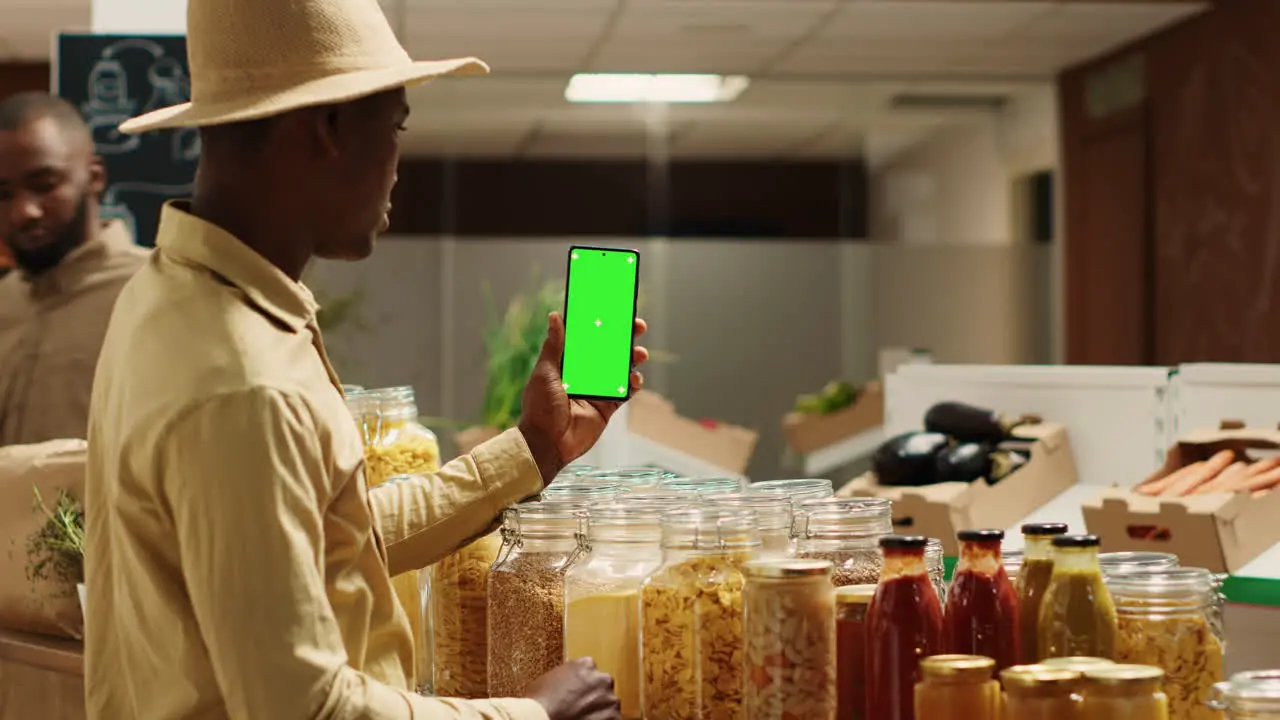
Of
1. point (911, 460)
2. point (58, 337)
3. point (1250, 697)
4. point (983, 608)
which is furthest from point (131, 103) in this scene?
point (1250, 697)

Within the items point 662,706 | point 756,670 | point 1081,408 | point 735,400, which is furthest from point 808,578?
point 735,400

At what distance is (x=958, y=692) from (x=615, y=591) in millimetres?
402

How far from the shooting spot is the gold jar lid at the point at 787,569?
1.24m

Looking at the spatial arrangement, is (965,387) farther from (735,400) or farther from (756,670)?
(735,400)

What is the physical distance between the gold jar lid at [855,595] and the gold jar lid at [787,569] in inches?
1.3

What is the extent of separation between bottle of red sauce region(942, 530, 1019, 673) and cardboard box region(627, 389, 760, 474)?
3234 millimetres

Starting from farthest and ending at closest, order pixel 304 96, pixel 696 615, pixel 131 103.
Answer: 1. pixel 131 103
2. pixel 696 615
3. pixel 304 96

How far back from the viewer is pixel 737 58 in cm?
659

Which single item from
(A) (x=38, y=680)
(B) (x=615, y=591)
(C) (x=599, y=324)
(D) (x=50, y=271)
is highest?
(D) (x=50, y=271)

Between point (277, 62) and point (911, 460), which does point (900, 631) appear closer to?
point (277, 62)

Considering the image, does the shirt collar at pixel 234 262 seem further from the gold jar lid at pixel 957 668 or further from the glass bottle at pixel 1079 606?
the glass bottle at pixel 1079 606

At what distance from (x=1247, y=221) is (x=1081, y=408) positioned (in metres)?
3.27

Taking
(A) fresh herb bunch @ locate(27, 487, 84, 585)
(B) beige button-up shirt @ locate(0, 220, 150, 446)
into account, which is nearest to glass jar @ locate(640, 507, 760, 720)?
(A) fresh herb bunch @ locate(27, 487, 84, 585)

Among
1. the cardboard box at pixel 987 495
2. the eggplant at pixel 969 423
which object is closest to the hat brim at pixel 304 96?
the cardboard box at pixel 987 495
